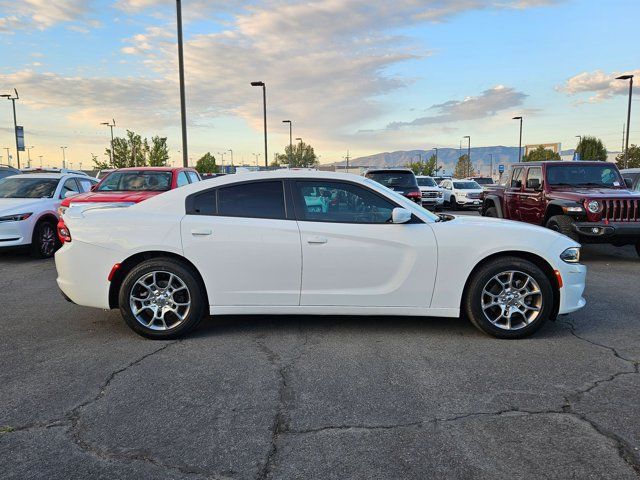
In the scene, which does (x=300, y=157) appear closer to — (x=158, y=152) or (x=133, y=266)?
(x=158, y=152)

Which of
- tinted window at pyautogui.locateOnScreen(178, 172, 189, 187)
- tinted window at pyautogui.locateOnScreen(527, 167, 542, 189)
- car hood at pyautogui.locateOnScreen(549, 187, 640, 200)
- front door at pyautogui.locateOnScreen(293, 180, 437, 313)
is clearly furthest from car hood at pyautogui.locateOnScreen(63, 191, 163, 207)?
car hood at pyautogui.locateOnScreen(549, 187, 640, 200)

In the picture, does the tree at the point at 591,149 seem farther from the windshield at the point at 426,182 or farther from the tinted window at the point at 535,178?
the tinted window at the point at 535,178

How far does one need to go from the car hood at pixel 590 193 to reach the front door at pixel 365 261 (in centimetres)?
562

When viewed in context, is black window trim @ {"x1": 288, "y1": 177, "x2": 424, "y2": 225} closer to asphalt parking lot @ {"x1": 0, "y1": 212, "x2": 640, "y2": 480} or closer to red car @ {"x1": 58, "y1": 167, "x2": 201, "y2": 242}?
asphalt parking lot @ {"x1": 0, "y1": 212, "x2": 640, "y2": 480}

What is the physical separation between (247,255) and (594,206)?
6.71 meters

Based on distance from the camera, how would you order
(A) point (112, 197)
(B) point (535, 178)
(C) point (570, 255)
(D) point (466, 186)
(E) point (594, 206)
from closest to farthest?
(C) point (570, 255) → (E) point (594, 206) → (A) point (112, 197) → (B) point (535, 178) → (D) point (466, 186)

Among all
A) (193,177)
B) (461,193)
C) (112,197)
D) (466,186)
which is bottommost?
(461,193)

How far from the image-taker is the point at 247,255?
4625mm

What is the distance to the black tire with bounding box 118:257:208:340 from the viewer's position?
183 inches

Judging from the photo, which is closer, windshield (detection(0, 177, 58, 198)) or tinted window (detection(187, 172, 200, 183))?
windshield (detection(0, 177, 58, 198))

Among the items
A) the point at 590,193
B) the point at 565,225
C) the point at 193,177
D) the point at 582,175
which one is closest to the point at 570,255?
the point at 565,225

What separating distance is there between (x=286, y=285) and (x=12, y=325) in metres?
2.97

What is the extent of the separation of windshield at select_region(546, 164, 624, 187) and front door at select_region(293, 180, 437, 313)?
6481 millimetres

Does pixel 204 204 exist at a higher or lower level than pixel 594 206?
higher
